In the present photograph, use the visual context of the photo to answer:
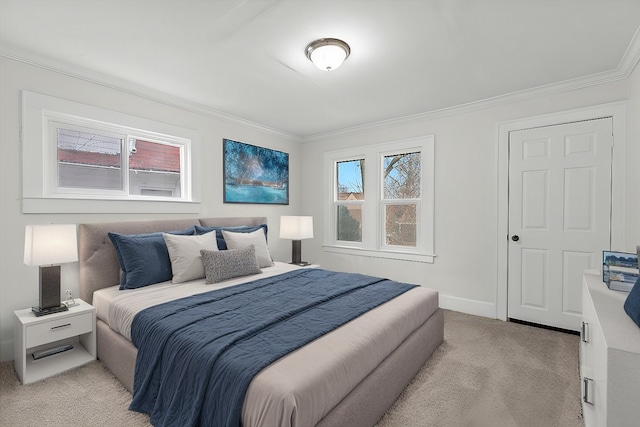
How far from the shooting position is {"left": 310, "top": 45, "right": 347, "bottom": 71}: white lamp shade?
2.17 metres

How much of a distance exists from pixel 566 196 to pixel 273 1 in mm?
3143

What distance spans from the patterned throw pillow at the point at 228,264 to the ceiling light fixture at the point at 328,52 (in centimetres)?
185

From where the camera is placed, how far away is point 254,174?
14.0ft

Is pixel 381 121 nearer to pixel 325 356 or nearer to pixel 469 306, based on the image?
pixel 469 306

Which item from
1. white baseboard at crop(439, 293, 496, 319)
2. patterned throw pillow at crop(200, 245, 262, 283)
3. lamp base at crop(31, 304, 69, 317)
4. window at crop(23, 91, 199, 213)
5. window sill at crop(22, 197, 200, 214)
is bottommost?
white baseboard at crop(439, 293, 496, 319)

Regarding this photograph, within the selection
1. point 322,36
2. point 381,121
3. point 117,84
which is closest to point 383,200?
point 381,121

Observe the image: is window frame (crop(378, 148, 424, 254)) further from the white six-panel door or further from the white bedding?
the white bedding

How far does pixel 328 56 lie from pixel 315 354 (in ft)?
6.51

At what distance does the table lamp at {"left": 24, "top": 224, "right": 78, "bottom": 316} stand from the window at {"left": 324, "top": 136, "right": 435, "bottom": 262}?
324 cm

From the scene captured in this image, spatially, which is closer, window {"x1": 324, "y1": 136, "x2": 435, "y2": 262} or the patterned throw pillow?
the patterned throw pillow

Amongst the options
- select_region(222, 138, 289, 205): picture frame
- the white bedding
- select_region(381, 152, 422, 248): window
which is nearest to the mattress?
the white bedding

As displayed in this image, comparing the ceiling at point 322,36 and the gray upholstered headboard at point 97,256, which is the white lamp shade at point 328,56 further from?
the gray upholstered headboard at point 97,256

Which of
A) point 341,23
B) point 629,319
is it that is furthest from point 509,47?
point 629,319

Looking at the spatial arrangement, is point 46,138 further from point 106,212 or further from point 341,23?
point 341,23
